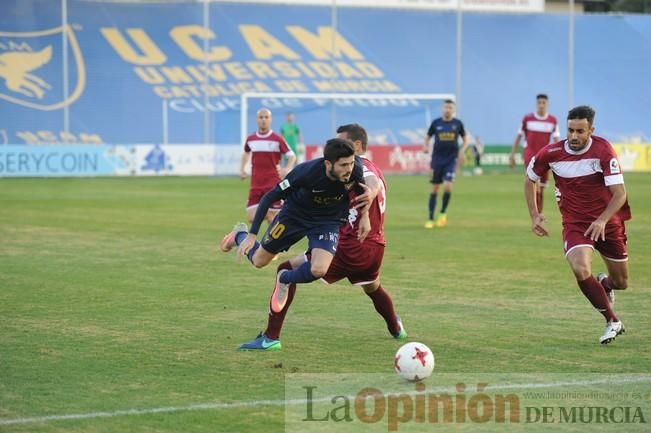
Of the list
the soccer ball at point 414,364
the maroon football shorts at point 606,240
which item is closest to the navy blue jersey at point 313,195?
the soccer ball at point 414,364

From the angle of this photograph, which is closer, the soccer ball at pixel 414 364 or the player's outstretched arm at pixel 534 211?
the soccer ball at pixel 414 364

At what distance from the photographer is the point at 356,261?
349 inches

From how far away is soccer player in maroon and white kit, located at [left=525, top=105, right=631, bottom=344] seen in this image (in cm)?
897

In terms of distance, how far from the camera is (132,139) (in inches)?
1706

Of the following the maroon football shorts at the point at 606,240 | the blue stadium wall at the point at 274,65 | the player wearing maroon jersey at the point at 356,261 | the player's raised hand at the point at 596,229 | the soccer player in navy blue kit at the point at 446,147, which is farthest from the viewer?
the blue stadium wall at the point at 274,65

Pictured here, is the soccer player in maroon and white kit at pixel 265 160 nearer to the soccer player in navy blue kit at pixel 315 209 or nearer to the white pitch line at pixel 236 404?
the soccer player in navy blue kit at pixel 315 209

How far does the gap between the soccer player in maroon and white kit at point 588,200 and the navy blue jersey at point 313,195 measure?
1.80m

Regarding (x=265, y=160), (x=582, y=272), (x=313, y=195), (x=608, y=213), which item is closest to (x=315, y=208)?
(x=313, y=195)

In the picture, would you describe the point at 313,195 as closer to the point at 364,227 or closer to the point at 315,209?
the point at 315,209

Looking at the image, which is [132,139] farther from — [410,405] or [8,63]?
[410,405]

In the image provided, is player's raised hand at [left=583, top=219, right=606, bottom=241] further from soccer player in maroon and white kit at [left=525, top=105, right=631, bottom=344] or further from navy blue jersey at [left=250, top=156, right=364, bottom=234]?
navy blue jersey at [left=250, top=156, right=364, bottom=234]

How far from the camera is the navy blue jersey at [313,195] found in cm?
848

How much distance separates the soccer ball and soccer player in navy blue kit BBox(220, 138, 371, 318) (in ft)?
4.29

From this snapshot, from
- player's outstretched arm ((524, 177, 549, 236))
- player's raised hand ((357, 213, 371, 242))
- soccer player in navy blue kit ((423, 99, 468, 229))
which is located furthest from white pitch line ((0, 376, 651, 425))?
soccer player in navy blue kit ((423, 99, 468, 229))
